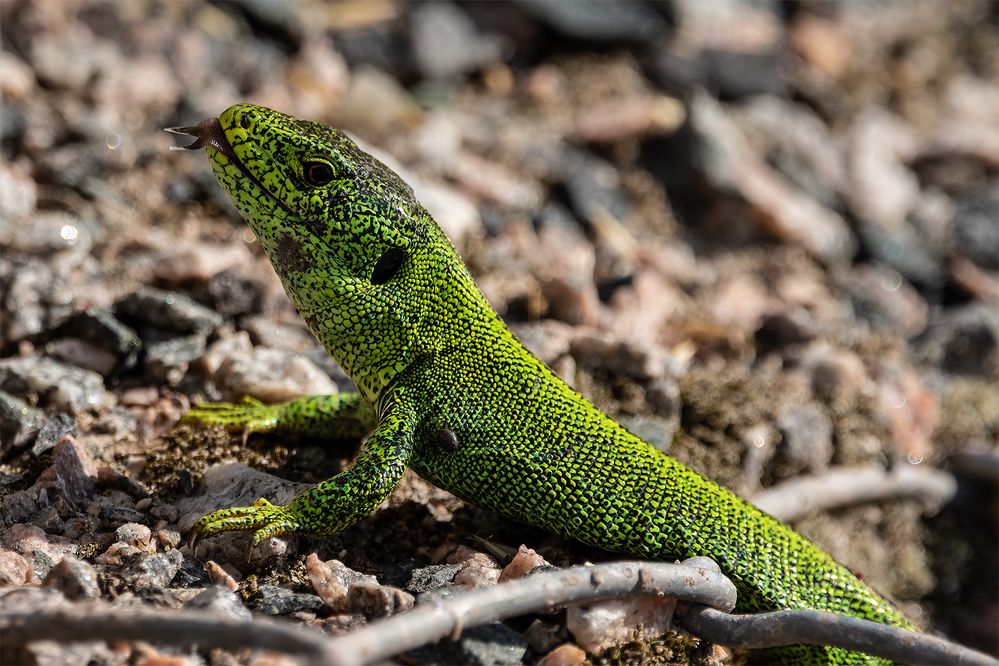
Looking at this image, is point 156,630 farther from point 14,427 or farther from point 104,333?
point 104,333

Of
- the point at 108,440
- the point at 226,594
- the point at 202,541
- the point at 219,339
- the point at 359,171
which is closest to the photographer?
the point at 226,594

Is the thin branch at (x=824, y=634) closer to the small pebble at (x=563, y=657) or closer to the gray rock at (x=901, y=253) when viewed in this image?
the small pebble at (x=563, y=657)

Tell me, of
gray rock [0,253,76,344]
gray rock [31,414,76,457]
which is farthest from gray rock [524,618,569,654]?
gray rock [0,253,76,344]

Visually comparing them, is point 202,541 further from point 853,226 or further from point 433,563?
point 853,226

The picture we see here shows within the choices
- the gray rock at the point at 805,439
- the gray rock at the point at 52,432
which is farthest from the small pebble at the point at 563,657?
the gray rock at the point at 805,439

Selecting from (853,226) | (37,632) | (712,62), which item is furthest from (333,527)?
(712,62)

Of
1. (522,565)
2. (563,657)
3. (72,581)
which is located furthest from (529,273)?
(72,581)
